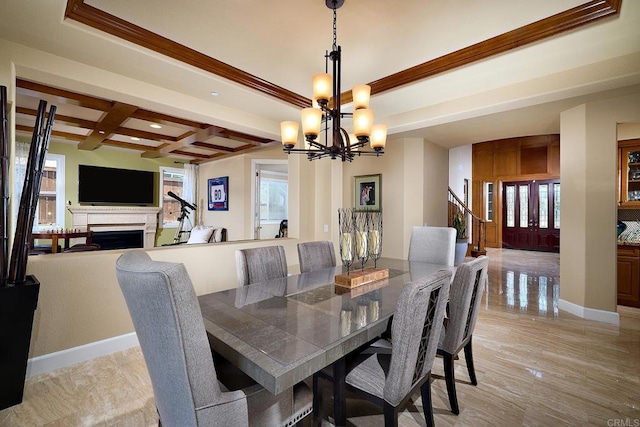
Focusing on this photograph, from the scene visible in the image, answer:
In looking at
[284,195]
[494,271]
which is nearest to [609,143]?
[494,271]

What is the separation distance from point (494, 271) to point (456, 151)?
3974 millimetres

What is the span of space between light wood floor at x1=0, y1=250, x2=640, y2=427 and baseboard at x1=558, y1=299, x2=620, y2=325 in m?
0.09

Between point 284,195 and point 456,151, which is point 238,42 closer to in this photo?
point 284,195

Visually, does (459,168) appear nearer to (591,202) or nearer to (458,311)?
(591,202)

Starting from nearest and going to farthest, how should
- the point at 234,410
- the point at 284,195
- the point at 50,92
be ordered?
the point at 234,410 < the point at 50,92 < the point at 284,195

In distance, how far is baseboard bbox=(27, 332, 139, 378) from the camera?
219cm

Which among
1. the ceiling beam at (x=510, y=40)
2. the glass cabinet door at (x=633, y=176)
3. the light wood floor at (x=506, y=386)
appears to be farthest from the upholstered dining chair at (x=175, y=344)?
the glass cabinet door at (x=633, y=176)

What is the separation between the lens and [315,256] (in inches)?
107

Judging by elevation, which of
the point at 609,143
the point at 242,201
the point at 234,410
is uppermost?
the point at 609,143

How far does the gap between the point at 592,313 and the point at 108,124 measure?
249 inches

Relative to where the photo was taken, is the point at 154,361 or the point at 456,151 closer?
the point at 154,361

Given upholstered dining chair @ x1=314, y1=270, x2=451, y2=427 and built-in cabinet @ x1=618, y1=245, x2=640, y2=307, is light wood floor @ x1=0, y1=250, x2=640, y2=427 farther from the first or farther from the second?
built-in cabinet @ x1=618, y1=245, x2=640, y2=307

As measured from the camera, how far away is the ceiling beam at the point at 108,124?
3.13 metres

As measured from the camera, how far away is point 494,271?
5.71 metres
